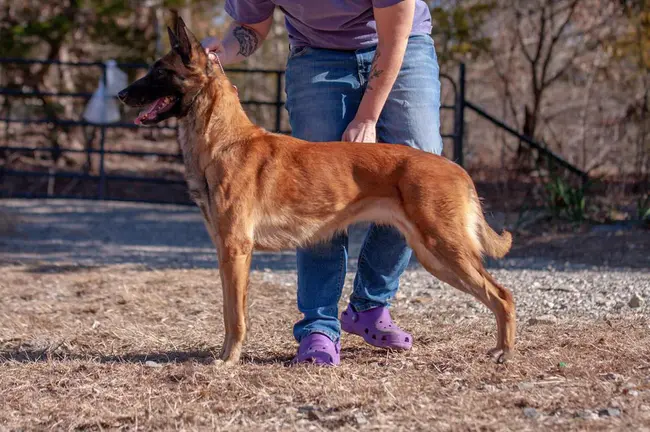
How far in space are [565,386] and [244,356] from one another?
1638 mm

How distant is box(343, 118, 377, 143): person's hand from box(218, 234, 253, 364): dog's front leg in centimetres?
72

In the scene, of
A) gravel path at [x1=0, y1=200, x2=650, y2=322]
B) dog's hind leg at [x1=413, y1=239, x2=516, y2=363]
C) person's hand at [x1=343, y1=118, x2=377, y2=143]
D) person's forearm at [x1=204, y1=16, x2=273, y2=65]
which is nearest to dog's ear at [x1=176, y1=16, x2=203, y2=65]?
person's forearm at [x1=204, y1=16, x2=273, y2=65]

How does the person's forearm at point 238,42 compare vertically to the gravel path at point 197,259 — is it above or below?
above

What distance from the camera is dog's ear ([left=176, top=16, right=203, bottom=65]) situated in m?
4.30

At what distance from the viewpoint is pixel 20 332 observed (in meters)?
5.38

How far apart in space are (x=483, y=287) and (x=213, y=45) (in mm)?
1828

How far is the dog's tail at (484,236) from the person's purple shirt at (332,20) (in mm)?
948

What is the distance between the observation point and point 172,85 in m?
4.39

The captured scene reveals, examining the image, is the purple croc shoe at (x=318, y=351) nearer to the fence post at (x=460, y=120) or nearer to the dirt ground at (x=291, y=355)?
the dirt ground at (x=291, y=355)

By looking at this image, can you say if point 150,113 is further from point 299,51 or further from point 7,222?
point 7,222

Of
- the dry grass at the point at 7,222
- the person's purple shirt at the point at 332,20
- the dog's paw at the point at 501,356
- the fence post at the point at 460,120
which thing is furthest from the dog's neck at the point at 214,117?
the fence post at the point at 460,120

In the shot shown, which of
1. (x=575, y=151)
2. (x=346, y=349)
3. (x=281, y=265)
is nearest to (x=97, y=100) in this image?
(x=281, y=265)

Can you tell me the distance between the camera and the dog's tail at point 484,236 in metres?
4.41

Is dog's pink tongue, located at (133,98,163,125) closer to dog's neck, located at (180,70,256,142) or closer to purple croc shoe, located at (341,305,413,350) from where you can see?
dog's neck, located at (180,70,256,142)
